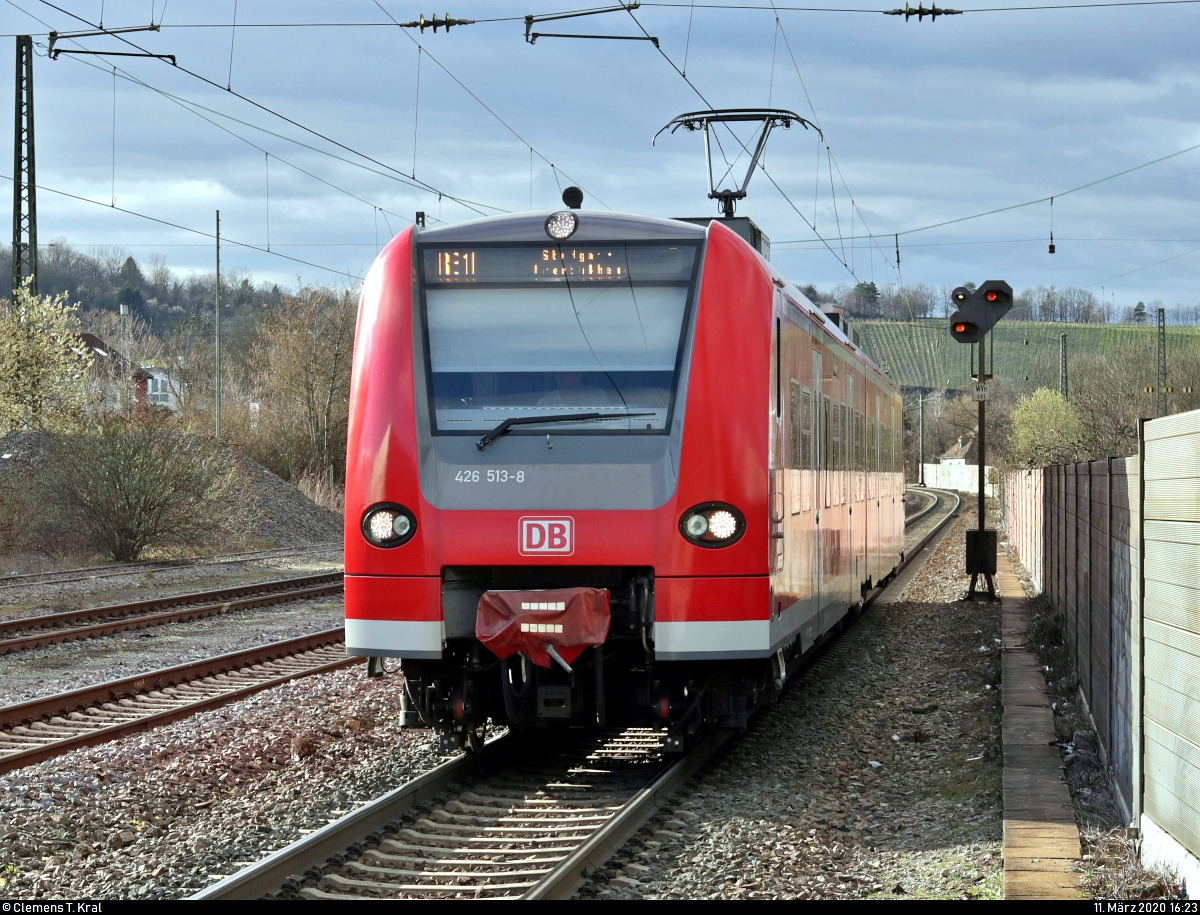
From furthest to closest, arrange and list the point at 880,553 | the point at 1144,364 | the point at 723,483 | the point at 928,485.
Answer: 1. the point at 928,485
2. the point at 1144,364
3. the point at 880,553
4. the point at 723,483

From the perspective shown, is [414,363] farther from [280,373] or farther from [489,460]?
[280,373]

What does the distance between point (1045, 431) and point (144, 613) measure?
44315 millimetres

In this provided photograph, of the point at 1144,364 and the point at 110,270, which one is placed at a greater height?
the point at 110,270

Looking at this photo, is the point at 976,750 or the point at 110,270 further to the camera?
the point at 110,270

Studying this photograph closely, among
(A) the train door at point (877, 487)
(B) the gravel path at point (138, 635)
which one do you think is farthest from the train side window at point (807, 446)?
(B) the gravel path at point (138, 635)

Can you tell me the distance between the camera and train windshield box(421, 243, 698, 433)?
7.45 m

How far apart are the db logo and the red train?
1cm

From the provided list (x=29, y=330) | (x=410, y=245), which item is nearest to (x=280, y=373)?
(x=29, y=330)

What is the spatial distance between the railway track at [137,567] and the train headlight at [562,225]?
16489 mm

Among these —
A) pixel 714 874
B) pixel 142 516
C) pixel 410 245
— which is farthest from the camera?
pixel 142 516

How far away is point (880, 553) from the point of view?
1723cm

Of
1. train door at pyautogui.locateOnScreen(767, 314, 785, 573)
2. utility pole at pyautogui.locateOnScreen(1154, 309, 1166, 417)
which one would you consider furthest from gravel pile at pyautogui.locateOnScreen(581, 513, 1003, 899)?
utility pole at pyautogui.locateOnScreen(1154, 309, 1166, 417)

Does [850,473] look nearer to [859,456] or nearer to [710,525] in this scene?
[859,456]

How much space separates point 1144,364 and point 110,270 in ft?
275
